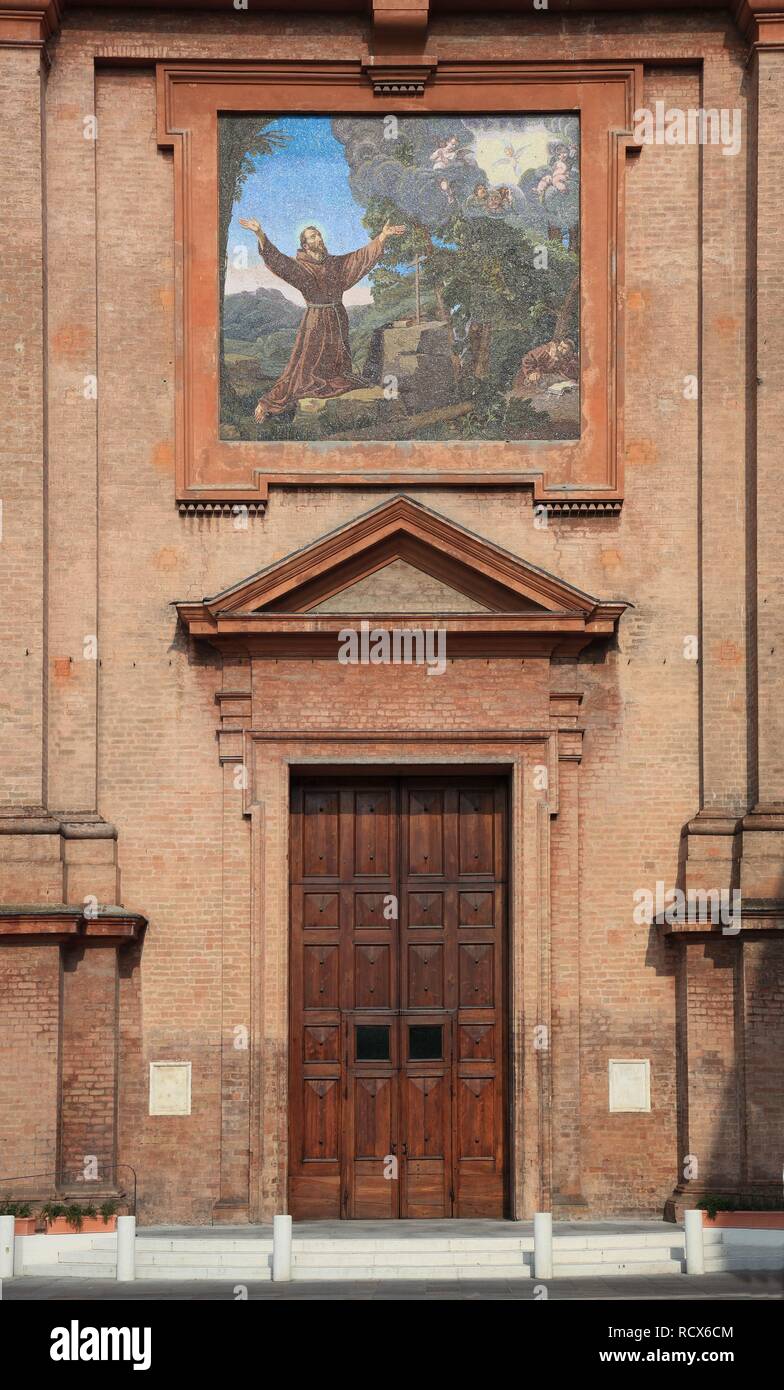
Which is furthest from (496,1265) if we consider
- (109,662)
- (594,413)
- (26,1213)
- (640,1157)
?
(594,413)

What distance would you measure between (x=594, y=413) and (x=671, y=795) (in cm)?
409

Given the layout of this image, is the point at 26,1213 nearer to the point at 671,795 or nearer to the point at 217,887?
the point at 217,887

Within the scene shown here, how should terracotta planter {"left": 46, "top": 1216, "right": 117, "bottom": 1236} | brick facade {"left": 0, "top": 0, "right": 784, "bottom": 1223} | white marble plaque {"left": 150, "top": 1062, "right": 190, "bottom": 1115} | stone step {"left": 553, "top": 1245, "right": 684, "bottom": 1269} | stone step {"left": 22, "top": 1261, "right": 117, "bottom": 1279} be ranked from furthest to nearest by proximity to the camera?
white marble plaque {"left": 150, "top": 1062, "right": 190, "bottom": 1115} < brick facade {"left": 0, "top": 0, "right": 784, "bottom": 1223} < terracotta planter {"left": 46, "top": 1216, "right": 117, "bottom": 1236} < stone step {"left": 22, "top": 1261, "right": 117, "bottom": 1279} < stone step {"left": 553, "top": 1245, "right": 684, "bottom": 1269}

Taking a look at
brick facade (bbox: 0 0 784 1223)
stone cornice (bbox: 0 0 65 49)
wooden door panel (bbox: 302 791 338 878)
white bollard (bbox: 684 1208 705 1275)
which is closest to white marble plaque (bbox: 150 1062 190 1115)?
brick facade (bbox: 0 0 784 1223)

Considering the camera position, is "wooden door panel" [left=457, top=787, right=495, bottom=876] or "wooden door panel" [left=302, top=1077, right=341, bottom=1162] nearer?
"wooden door panel" [left=302, top=1077, right=341, bottom=1162]

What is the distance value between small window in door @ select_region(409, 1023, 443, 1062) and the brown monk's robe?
21.7ft

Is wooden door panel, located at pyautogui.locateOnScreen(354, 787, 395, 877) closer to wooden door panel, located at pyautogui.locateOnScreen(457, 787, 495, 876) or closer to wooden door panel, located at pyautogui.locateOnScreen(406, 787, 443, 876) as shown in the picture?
wooden door panel, located at pyautogui.locateOnScreen(406, 787, 443, 876)

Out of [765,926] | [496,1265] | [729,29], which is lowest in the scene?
[496,1265]

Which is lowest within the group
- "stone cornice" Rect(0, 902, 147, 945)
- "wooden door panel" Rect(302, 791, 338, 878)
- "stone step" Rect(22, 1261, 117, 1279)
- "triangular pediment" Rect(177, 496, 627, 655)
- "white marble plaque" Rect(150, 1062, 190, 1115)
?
"stone step" Rect(22, 1261, 117, 1279)

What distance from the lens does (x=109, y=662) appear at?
23500 mm

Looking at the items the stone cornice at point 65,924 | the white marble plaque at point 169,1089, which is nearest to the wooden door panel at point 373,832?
the stone cornice at point 65,924

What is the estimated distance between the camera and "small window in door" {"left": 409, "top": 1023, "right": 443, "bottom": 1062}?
2341 cm

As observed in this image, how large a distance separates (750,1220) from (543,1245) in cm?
272

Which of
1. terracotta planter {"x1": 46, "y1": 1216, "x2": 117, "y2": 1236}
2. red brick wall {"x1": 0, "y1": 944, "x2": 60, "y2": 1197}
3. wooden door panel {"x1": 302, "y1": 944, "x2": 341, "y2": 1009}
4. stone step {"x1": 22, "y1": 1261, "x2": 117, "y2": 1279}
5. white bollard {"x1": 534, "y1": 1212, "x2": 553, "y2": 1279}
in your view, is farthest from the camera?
wooden door panel {"x1": 302, "y1": 944, "x2": 341, "y2": 1009}
